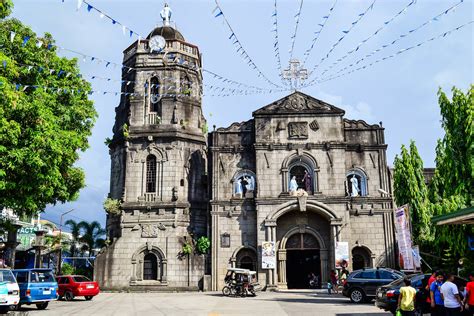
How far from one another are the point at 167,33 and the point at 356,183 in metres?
17.9

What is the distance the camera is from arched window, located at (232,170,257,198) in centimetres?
2995

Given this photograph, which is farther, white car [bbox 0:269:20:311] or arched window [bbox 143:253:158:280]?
arched window [bbox 143:253:158:280]

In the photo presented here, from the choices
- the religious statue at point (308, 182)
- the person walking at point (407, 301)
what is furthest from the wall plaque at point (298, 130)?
the person walking at point (407, 301)

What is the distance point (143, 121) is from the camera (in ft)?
106

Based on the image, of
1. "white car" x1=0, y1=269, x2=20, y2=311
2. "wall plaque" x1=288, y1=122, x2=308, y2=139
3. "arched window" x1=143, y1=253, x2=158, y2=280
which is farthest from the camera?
"wall plaque" x1=288, y1=122, x2=308, y2=139

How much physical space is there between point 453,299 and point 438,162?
17.6 m

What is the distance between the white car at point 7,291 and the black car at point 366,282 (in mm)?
13353

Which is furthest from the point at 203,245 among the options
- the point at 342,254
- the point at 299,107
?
the point at 299,107

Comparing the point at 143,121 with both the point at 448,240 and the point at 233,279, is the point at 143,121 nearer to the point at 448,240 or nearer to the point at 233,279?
the point at 233,279

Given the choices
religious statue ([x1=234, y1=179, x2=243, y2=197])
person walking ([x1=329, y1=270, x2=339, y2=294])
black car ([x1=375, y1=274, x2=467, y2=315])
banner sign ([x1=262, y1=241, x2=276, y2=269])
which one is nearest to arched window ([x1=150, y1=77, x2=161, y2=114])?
religious statue ([x1=234, y1=179, x2=243, y2=197])

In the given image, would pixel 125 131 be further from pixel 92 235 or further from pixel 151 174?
pixel 92 235

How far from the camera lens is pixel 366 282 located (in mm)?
19984

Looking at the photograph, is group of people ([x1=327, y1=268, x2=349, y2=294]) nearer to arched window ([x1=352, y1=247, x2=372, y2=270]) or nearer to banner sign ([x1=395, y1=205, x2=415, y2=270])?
arched window ([x1=352, y1=247, x2=372, y2=270])

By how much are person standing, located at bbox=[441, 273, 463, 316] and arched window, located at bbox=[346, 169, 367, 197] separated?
1817 cm
